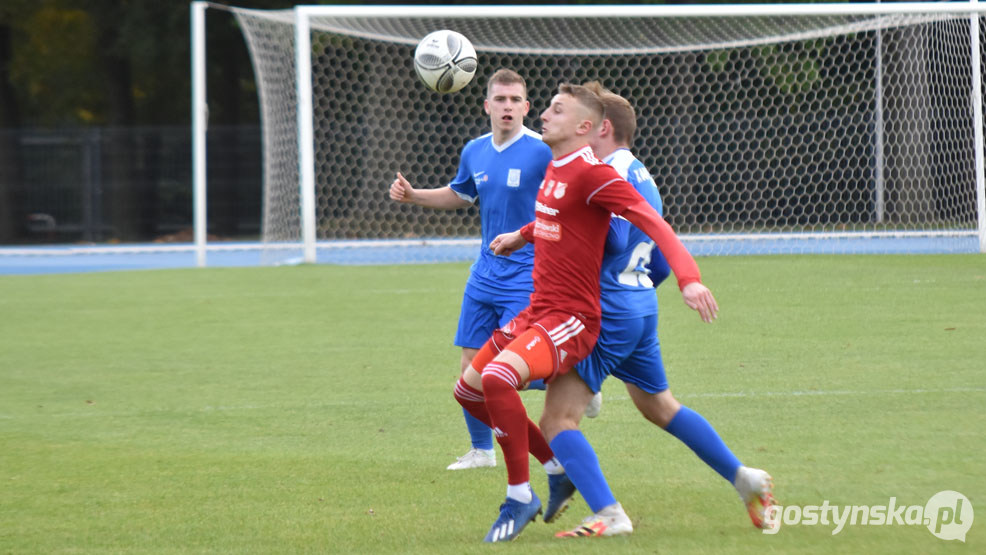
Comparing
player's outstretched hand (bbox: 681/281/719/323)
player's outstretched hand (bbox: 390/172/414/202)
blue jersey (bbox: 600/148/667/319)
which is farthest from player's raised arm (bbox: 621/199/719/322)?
player's outstretched hand (bbox: 390/172/414/202)

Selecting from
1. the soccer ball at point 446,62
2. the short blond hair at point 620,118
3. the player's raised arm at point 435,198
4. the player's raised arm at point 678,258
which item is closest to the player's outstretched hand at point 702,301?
the player's raised arm at point 678,258

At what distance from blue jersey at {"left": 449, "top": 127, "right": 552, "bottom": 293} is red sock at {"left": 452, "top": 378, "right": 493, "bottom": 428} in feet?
2.40

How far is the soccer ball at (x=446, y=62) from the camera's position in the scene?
22.2ft

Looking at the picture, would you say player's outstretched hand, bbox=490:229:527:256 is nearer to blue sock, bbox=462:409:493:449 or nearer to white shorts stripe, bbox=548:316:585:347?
white shorts stripe, bbox=548:316:585:347

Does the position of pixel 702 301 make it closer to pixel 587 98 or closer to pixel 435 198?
pixel 587 98

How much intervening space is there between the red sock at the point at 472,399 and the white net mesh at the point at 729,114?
468 inches

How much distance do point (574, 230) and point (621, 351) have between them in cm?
50

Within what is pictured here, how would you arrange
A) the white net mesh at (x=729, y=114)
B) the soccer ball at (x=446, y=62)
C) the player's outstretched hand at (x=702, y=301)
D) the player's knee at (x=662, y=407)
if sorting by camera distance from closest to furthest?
the player's outstretched hand at (x=702, y=301), the player's knee at (x=662, y=407), the soccer ball at (x=446, y=62), the white net mesh at (x=729, y=114)

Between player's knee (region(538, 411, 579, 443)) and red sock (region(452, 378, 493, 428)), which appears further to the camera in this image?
red sock (region(452, 378, 493, 428))

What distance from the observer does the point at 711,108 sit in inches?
749

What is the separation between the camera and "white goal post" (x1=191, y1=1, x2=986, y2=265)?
51.1 ft

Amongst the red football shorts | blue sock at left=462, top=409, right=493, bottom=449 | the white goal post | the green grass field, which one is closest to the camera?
the red football shorts

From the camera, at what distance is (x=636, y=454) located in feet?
18.4

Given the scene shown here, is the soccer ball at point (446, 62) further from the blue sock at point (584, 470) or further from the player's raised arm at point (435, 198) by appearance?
the blue sock at point (584, 470)
